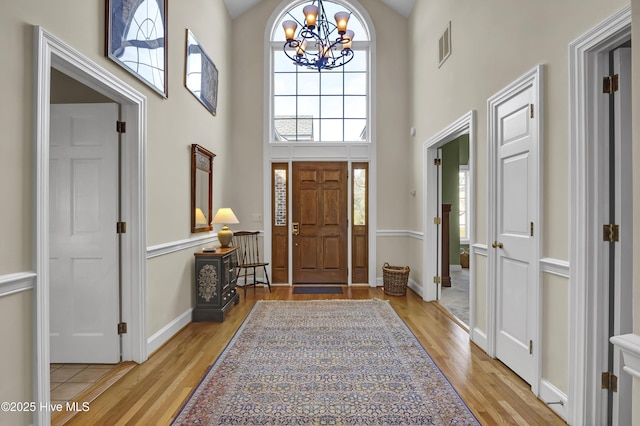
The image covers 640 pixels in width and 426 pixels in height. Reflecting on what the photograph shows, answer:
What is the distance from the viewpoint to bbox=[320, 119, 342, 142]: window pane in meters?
6.49

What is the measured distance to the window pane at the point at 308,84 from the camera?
6520mm

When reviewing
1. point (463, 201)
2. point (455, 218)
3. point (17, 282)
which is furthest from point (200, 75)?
point (463, 201)

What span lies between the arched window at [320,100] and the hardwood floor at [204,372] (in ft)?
11.4

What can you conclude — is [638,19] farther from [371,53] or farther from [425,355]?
[371,53]

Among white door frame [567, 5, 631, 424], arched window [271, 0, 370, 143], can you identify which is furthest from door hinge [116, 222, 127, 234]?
arched window [271, 0, 370, 143]

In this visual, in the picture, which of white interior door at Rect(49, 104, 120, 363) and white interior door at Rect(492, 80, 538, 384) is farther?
white interior door at Rect(49, 104, 120, 363)

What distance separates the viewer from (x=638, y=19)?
42.8 inches

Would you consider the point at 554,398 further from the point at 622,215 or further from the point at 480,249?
the point at 480,249

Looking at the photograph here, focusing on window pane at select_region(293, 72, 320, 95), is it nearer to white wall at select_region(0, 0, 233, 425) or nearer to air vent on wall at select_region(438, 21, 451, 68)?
white wall at select_region(0, 0, 233, 425)

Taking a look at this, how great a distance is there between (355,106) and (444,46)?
86.5 inches

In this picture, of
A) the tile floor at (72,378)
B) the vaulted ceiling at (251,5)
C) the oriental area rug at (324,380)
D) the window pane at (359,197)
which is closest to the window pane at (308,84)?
the vaulted ceiling at (251,5)

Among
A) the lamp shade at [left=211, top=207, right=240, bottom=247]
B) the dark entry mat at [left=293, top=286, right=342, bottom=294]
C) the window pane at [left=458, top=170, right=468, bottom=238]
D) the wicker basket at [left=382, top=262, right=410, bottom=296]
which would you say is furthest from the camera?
the window pane at [left=458, top=170, right=468, bottom=238]

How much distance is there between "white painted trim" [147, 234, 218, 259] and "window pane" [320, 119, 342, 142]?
103 inches

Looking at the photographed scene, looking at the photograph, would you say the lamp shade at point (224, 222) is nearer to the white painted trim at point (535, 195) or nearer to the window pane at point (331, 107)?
the window pane at point (331, 107)
